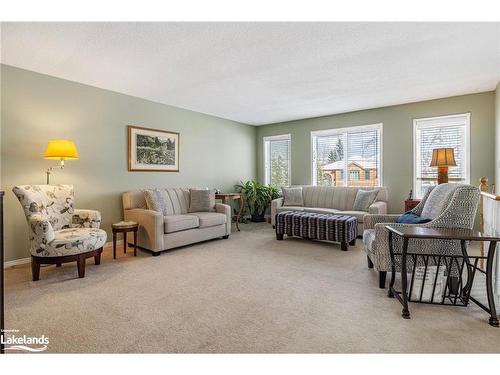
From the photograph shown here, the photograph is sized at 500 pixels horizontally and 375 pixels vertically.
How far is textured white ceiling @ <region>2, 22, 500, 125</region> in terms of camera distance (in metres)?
2.50

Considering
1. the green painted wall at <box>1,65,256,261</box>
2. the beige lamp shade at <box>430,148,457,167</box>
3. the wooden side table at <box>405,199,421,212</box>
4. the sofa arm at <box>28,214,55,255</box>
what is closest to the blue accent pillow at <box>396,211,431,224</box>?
the beige lamp shade at <box>430,148,457,167</box>

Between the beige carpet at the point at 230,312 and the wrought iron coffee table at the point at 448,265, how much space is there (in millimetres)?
98

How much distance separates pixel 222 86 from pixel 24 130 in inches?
106

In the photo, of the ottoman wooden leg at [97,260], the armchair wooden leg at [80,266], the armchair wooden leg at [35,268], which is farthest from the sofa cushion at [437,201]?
the armchair wooden leg at [35,268]

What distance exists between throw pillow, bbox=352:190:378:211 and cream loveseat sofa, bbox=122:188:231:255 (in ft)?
8.04

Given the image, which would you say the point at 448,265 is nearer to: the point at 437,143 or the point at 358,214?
the point at 358,214

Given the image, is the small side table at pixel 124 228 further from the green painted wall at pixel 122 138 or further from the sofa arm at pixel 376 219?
the sofa arm at pixel 376 219

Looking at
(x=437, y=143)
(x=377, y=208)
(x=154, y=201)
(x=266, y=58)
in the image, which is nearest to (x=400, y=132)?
(x=437, y=143)

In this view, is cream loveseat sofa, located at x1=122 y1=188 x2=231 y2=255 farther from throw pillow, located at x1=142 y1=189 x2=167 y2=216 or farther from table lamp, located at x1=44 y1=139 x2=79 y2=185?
table lamp, located at x1=44 y1=139 x2=79 y2=185
